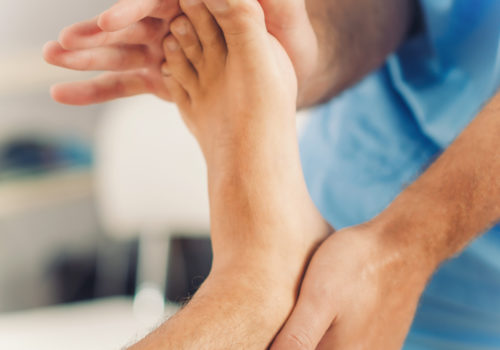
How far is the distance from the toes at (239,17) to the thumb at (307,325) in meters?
0.28

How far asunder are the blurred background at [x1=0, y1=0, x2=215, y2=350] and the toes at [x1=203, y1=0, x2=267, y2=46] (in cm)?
77

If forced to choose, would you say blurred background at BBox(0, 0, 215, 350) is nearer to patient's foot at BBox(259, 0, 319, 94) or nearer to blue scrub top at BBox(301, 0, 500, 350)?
blue scrub top at BBox(301, 0, 500, 350)

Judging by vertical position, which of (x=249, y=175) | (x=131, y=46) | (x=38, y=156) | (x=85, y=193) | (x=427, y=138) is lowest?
(x=85, y=193)

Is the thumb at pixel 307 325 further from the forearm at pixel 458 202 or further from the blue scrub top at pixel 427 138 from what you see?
the blue scrub top at pixel 427 138

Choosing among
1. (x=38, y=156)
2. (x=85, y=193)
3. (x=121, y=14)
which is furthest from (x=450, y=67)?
(x=85, y=193)

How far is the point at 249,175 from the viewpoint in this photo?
600 mm

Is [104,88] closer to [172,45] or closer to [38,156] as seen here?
[172,45]

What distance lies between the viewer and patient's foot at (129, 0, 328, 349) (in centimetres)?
55

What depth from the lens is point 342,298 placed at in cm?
52

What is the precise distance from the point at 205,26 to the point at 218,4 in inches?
2.0

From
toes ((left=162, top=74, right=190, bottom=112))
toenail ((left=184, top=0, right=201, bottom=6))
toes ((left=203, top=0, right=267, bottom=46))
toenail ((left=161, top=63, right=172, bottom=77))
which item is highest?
toenail ((left=184, top=0, right=201, bottom=6))

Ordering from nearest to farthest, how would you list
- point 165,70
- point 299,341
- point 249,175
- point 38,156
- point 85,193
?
point 299,341
point 249,175
point 165,70
point 38,156
point 85,193

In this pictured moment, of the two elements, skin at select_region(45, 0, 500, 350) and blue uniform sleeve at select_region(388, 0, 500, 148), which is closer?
skin at select_region(45, 0, 500, 350)

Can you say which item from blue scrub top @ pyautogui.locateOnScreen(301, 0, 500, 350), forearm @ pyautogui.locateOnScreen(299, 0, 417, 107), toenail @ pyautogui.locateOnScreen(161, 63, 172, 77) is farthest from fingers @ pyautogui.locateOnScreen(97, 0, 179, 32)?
blue scrub top @ pyautogui.locateOnScreen(301, 0, 500, 350)
